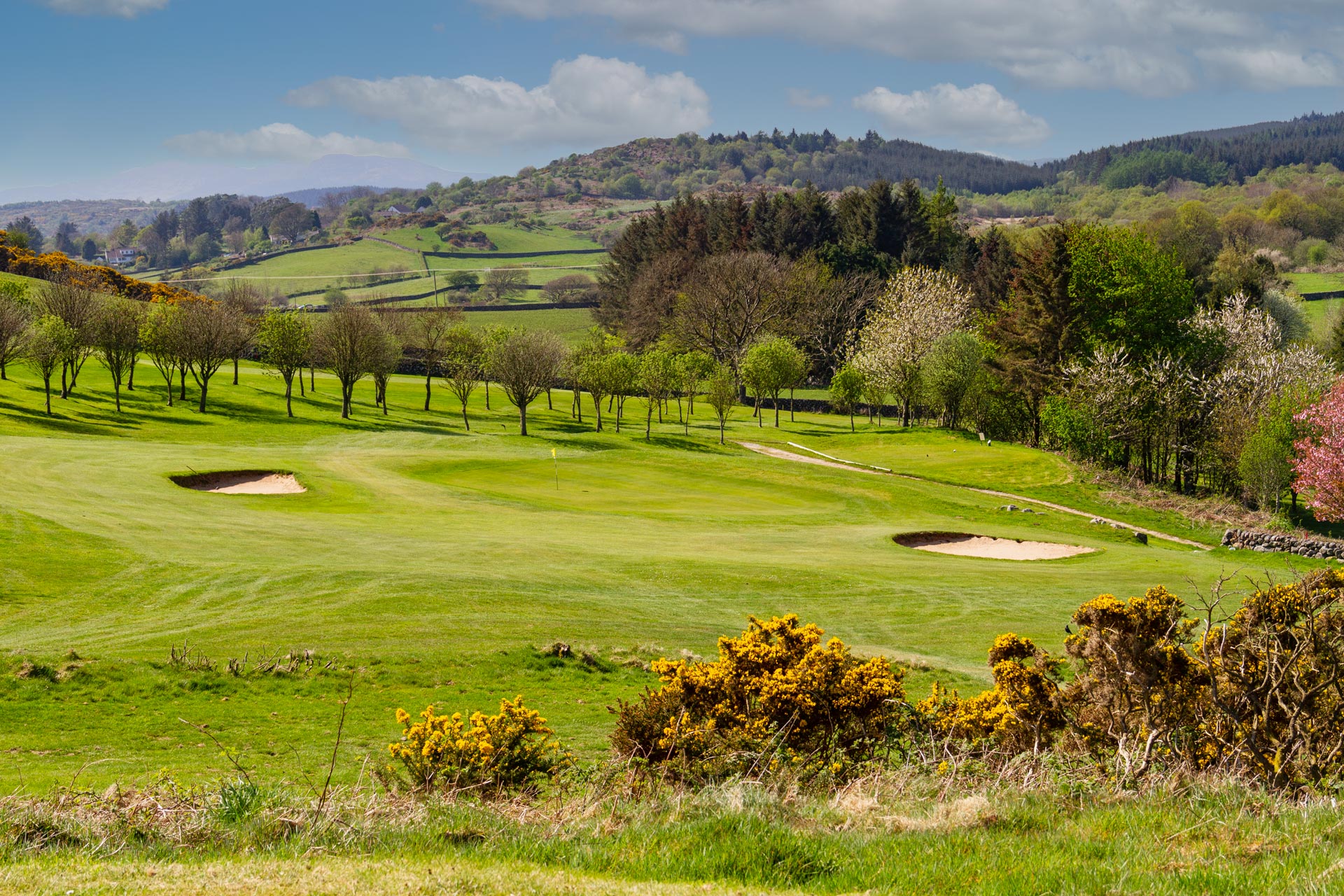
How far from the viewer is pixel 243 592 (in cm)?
2430

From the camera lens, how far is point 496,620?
23766mm

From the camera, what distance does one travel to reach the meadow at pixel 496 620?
26.1ft

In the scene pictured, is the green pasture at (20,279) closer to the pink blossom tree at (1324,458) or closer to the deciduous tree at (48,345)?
the deciduous tree at (48,345)

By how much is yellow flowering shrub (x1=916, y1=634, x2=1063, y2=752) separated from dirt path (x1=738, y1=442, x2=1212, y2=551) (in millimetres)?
37459

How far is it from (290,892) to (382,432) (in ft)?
211

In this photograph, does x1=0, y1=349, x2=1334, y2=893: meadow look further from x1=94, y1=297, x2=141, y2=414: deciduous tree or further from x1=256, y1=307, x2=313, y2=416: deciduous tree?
x1=256, y1=307, x2=313, y2=416: deciduous tree

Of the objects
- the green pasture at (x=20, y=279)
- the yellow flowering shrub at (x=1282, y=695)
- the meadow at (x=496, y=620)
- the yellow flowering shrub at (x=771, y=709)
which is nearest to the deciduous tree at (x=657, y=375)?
the meadow at (x=496, y=620)

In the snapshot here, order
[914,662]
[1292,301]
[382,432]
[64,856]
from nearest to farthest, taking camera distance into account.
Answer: [64,856], [914,662], [382,432], [1292,301]

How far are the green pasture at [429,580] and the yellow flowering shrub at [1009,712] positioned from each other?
5.78 metres

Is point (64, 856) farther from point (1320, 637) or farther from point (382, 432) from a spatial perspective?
point (382, 432)

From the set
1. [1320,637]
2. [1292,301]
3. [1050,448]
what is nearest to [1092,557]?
[1320,637]

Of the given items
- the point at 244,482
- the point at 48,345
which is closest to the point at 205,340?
the point at 48,345

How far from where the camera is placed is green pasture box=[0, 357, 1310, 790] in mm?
17422

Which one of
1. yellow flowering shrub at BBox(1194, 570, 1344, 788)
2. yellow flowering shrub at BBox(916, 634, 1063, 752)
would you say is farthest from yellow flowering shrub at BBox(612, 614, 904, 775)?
yellow flowering shrub at BBox(1194, 570, 1344, 788)
